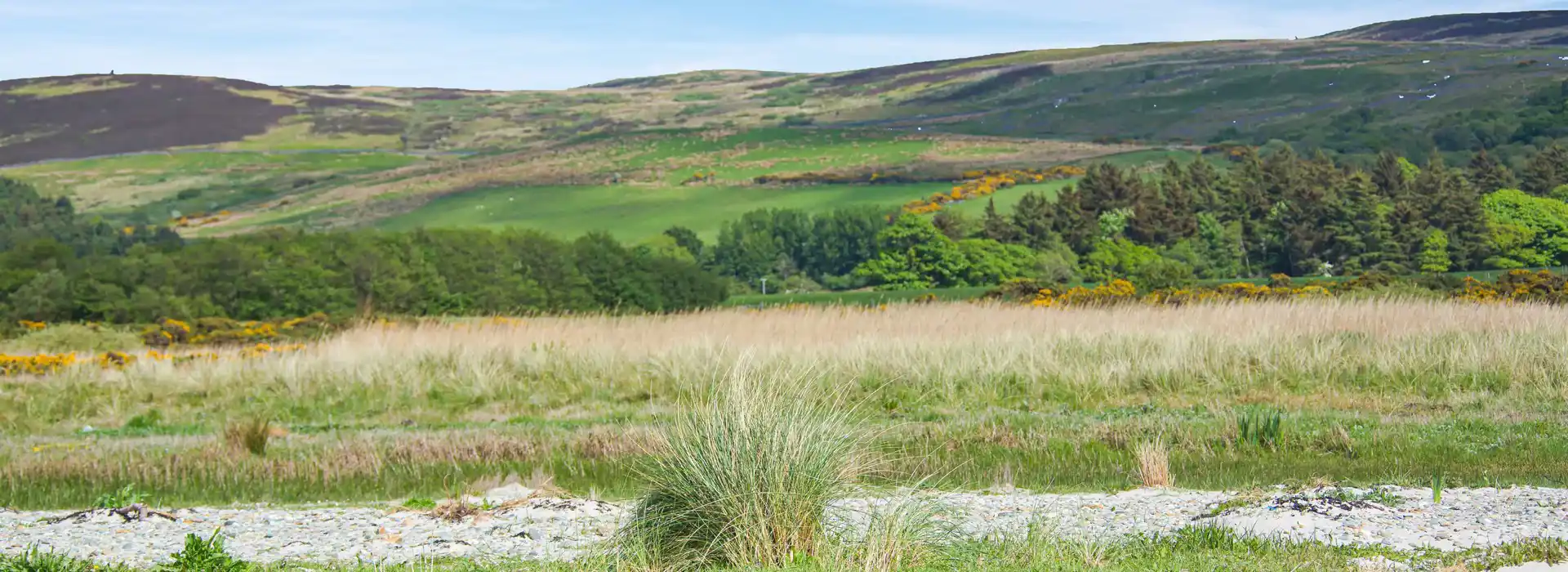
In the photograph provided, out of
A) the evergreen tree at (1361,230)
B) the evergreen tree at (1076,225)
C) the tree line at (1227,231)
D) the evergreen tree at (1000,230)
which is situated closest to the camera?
the tree line at (1227,231)

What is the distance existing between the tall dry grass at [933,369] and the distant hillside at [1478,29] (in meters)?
102

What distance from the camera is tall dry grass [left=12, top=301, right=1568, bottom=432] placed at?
16.3 meters


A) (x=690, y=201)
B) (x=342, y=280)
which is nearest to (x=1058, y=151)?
(x=690, y=201)

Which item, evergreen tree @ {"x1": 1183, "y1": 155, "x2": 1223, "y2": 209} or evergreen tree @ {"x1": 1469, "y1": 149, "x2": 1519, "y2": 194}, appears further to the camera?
evergreen tree @ {"x1": 1183, "y1": 155, "x2": 1223, "y2": 209}

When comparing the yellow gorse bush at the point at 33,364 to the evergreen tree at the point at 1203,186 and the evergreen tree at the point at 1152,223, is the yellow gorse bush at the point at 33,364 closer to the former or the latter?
the evergreen tree at the point at 1152,223

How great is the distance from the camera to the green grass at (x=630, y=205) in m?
67.2

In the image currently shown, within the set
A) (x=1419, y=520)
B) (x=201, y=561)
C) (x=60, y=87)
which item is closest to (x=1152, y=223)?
(x=1419, y=520)

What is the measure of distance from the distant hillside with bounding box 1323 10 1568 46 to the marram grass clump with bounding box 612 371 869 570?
115366 millimetres

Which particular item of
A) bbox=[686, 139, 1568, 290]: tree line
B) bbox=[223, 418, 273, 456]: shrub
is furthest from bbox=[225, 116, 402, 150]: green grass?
bbox=[223, 418, 273, 456]: shrub

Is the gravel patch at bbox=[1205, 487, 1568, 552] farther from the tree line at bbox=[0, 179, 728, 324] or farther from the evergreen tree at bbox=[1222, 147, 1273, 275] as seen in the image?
the evergreen tree at bbox=[1222, 147, 1273, 275]

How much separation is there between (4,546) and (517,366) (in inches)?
431

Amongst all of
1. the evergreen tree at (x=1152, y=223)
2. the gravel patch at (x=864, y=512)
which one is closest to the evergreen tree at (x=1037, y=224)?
the evergreen tree at (x=1152, y=223)

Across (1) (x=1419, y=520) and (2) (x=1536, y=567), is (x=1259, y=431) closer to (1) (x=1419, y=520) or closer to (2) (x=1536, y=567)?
(1) (x=1419, y=520)

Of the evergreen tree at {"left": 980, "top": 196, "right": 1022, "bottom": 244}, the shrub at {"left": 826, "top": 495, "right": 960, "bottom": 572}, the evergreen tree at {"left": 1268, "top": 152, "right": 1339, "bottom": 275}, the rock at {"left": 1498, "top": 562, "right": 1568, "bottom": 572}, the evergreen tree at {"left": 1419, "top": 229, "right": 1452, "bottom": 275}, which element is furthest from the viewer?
the evergreen tree at {"left": 980, "top": 196, "right": 1022, "bottom": 244}
